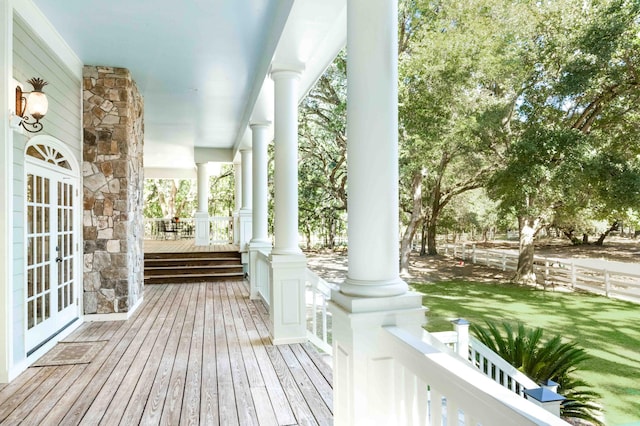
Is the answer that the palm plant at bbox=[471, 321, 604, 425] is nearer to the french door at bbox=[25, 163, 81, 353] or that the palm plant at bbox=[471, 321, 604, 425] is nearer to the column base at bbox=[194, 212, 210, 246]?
the french door at bbox=[25, 163, 81, 353]

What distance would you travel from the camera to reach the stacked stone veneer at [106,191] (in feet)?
17.9

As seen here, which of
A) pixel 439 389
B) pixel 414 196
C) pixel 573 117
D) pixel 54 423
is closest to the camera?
pixel 439 389

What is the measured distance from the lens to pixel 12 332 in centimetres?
352

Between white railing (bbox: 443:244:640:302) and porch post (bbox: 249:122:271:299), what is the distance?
1050 cm

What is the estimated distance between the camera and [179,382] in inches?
132

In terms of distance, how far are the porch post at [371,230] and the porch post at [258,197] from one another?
4.50 metres

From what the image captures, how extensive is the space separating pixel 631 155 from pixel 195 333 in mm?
10614

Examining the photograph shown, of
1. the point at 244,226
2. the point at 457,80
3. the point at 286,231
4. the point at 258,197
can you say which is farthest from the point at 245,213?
the point at 457,80

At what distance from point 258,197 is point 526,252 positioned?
11.7 meters

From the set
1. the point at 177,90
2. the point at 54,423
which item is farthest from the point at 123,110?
the point at 54,423

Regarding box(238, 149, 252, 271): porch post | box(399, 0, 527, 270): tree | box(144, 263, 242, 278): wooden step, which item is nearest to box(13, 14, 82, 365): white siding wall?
box(144, 263, 242, 278): wooden step

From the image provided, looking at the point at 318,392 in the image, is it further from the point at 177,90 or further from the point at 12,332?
the point at 177,90

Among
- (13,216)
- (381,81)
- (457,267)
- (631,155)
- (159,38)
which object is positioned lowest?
(457,267)

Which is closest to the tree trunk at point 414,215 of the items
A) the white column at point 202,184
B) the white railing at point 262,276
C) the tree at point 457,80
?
the tree at point 457,80
